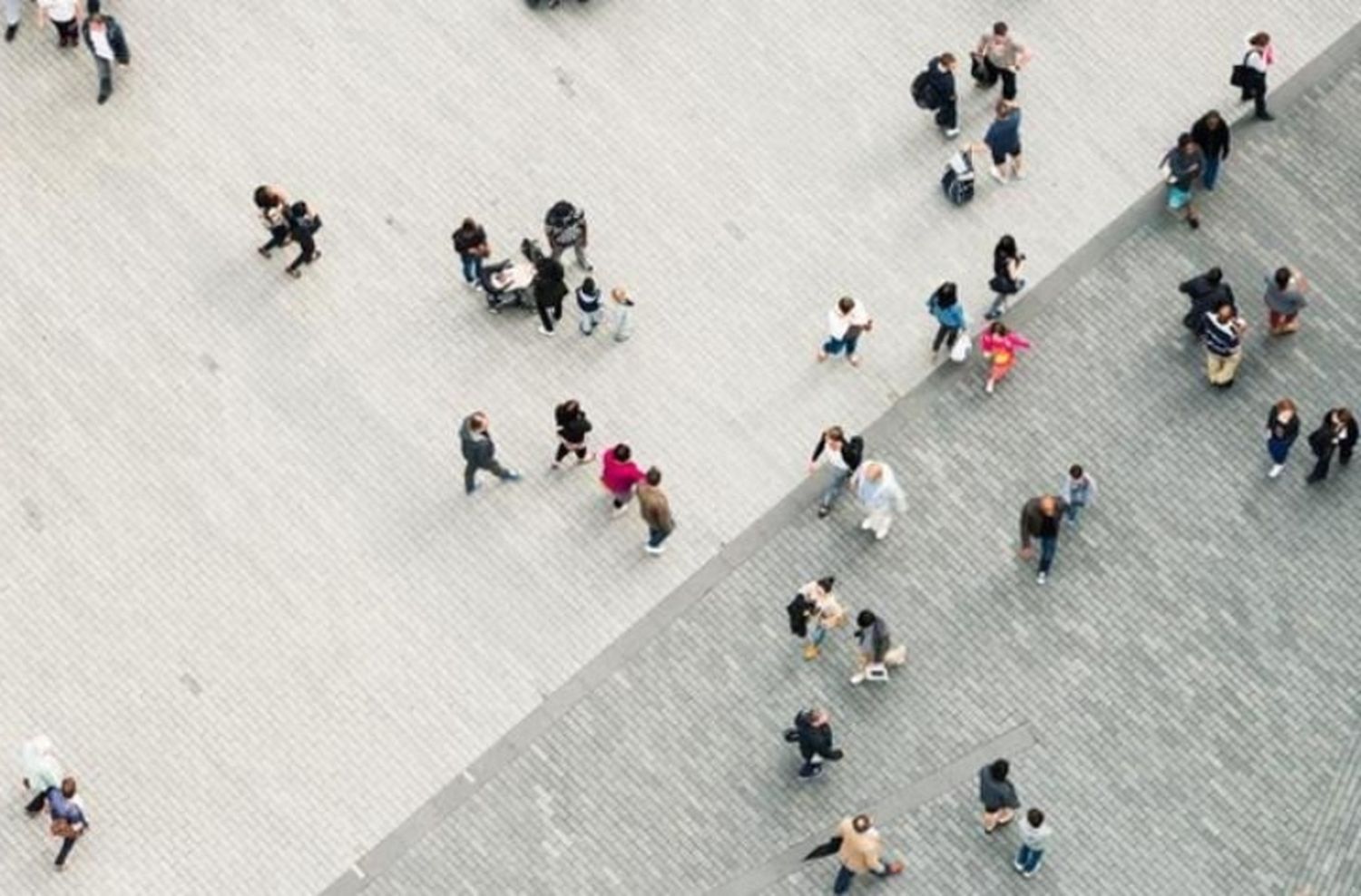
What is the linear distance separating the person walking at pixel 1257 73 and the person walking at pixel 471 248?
994 cm

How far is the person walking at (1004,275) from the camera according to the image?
44.2 metres

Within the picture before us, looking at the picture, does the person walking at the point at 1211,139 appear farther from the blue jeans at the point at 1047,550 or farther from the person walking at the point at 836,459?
the person walking at the point at 836,459

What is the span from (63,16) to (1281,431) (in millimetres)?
16028

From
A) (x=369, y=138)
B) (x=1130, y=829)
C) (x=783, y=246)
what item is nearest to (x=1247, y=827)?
(x=1130, y=829)

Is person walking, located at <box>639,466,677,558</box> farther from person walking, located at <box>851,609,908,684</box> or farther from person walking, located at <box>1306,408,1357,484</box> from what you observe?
person walking, located at <box>1306,408,1357,484</box>

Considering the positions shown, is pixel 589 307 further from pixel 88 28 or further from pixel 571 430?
pixel 88 28

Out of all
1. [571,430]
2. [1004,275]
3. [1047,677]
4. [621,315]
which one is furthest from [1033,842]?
[621,315]

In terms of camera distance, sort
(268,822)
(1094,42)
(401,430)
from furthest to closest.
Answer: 1. (1094,42)
2. (401,430)
3. (268,822)

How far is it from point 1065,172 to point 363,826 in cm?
1267

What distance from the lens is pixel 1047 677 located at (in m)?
42.3

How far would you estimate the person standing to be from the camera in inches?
1809

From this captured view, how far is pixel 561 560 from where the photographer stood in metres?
42.9

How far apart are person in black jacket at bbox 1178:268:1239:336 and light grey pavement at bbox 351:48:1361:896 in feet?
1.76

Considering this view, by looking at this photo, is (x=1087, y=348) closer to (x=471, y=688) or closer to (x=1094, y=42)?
(x=1094, y=42)
